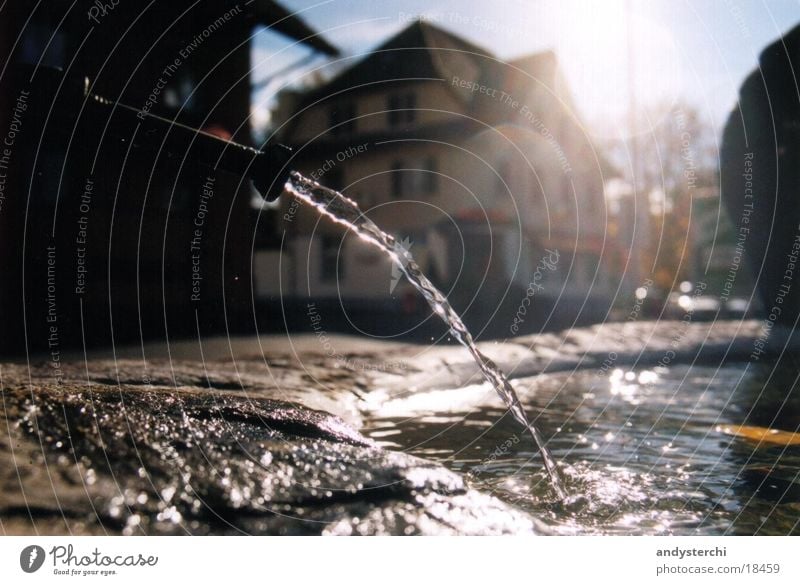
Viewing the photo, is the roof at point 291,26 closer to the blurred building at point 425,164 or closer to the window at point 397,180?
the blurred building at point 425,164

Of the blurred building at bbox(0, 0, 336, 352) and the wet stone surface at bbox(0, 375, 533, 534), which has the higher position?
the blurred building at bbox(0, 0, 336, 352)

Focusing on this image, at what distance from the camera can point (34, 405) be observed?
5.85ft

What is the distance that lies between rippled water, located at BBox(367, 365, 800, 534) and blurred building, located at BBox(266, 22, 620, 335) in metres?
0.58

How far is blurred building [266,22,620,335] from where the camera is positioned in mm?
2777

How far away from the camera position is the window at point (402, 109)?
2.84 meters

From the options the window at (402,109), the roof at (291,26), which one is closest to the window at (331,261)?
the window at (402,109)

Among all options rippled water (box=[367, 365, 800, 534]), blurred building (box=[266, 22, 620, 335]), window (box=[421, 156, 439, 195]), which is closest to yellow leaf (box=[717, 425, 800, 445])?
rippled water (box=[367, 365, 800, 534])

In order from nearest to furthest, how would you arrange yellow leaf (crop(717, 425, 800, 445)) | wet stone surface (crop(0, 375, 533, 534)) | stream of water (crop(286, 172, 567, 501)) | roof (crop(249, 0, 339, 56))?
1. wet stone surface (crop(0, 375, 533, 534))
2. stream of water (crop(286, 172, 567, 501))
3. yellow leaf (crop(717, 425, 800, 445))
4. roof (crop(249, 0, 339, 56))

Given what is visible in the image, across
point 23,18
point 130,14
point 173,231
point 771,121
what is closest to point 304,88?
point 130,14

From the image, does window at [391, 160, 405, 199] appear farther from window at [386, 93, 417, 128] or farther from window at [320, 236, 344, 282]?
window at [320, 236, 344, 282]

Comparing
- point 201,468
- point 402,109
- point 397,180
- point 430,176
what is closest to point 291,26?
point 402,109

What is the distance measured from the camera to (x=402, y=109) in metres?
2.86

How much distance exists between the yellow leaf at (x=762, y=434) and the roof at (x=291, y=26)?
6.73 feet
